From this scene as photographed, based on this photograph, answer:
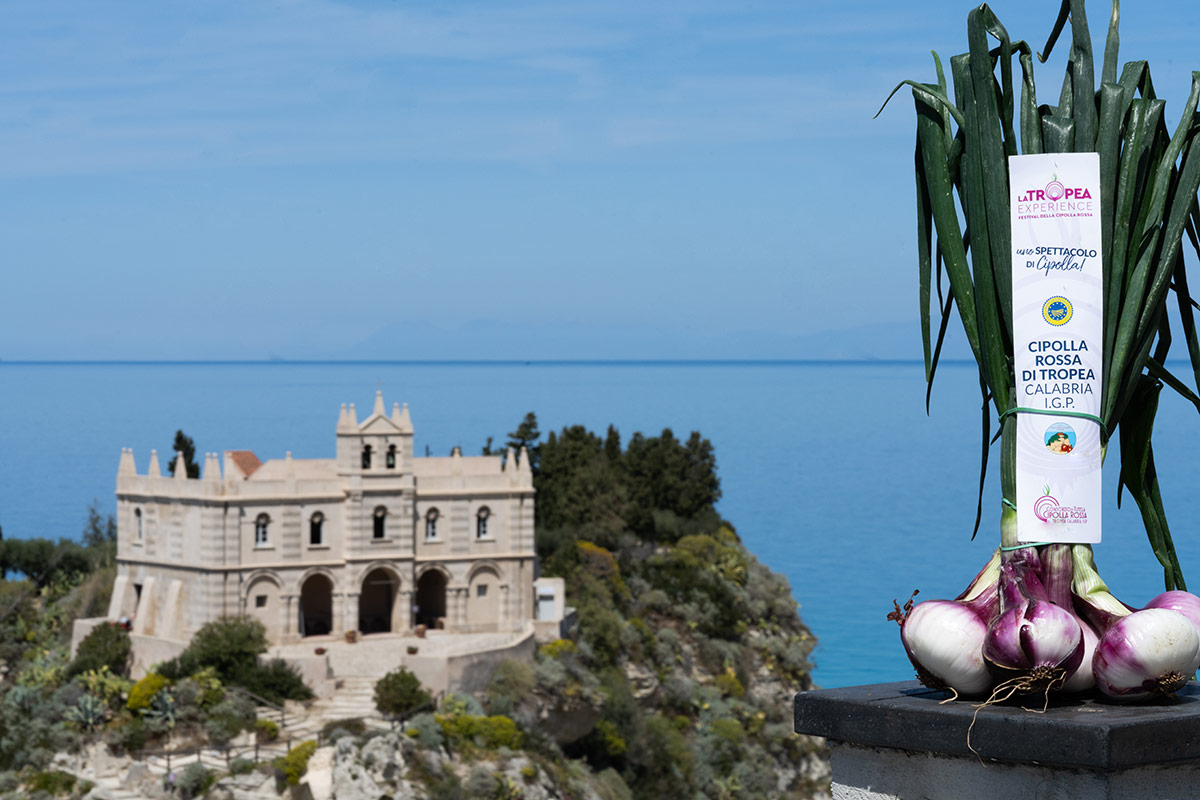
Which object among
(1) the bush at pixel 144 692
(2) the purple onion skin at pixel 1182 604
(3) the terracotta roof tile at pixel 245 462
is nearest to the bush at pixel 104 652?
(1) the bush at pixel 144 692

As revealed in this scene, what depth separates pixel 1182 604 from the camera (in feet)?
19.8

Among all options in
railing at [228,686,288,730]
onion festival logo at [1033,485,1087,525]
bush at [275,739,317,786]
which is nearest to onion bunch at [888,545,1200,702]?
onion festival logo at [1033,485,1087,525]

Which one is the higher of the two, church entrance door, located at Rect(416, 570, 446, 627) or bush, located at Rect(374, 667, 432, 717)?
church entrance door, located at Rect(416, 570, 446, 627)

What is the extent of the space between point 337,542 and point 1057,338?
49.1 meters

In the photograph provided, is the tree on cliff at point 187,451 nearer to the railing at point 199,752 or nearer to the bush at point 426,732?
the railing at point 199,752

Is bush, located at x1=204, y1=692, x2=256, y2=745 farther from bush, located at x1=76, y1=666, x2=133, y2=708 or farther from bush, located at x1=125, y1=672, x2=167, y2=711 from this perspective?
bush, located at x1=76, y1=666, x2=133, y2=708

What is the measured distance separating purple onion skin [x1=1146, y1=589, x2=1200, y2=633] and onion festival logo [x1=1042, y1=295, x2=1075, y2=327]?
1189 millimetres

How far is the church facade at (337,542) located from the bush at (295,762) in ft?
21.5

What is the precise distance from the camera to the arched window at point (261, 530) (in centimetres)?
5253

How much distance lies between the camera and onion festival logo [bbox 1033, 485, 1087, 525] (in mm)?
6129

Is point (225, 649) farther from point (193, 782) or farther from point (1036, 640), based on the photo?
point (1036, 640)

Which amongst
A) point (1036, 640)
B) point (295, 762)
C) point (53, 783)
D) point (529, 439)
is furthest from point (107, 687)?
point (1036, 640)

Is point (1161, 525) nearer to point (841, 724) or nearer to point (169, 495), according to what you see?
point (841, 724)

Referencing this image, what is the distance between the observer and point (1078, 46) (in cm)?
633
